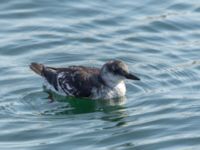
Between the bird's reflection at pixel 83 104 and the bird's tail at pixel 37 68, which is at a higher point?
the bird's tail at pixel 37 68

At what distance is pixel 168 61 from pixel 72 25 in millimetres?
3054

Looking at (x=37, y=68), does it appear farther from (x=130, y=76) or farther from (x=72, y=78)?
(x=130, y=76)

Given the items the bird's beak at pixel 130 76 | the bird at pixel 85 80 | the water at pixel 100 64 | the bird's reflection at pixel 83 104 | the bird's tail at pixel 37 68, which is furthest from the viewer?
the bird's tail at pixel 37 68

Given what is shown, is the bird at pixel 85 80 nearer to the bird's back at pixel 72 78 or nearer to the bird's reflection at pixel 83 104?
the bird's back at pixel 72 78

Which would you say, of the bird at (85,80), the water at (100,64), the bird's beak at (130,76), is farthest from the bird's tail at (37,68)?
A: the bird's beak at (130,76)

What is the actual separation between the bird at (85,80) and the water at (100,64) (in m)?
0.22

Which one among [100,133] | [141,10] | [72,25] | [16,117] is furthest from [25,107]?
[141,10]

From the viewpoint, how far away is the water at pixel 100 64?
15.8 meters

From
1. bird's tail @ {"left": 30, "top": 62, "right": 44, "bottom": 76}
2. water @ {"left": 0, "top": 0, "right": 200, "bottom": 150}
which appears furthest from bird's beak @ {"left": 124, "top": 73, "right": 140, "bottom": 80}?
bird's tail @ {"left": 30, "top": 62, "right": 44, "bottom": 76}

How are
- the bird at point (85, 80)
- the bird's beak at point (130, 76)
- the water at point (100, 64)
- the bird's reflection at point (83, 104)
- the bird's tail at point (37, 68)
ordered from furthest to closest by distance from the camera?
the bird's tail at point (37, 68)
the bird at point (85, 80)
the bird's beak at point (130, 76)
the bird's reflection at point (83, 104)
the water at point (100, 64)

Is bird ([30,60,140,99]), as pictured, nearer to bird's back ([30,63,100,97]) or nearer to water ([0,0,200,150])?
bird's back ([30,63,100,97])

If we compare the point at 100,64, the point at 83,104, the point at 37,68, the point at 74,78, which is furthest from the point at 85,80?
the point at 100,64

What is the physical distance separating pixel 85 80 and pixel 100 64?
1.39 metres

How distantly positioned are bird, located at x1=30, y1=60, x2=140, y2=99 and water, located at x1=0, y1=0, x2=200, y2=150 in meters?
0.22
